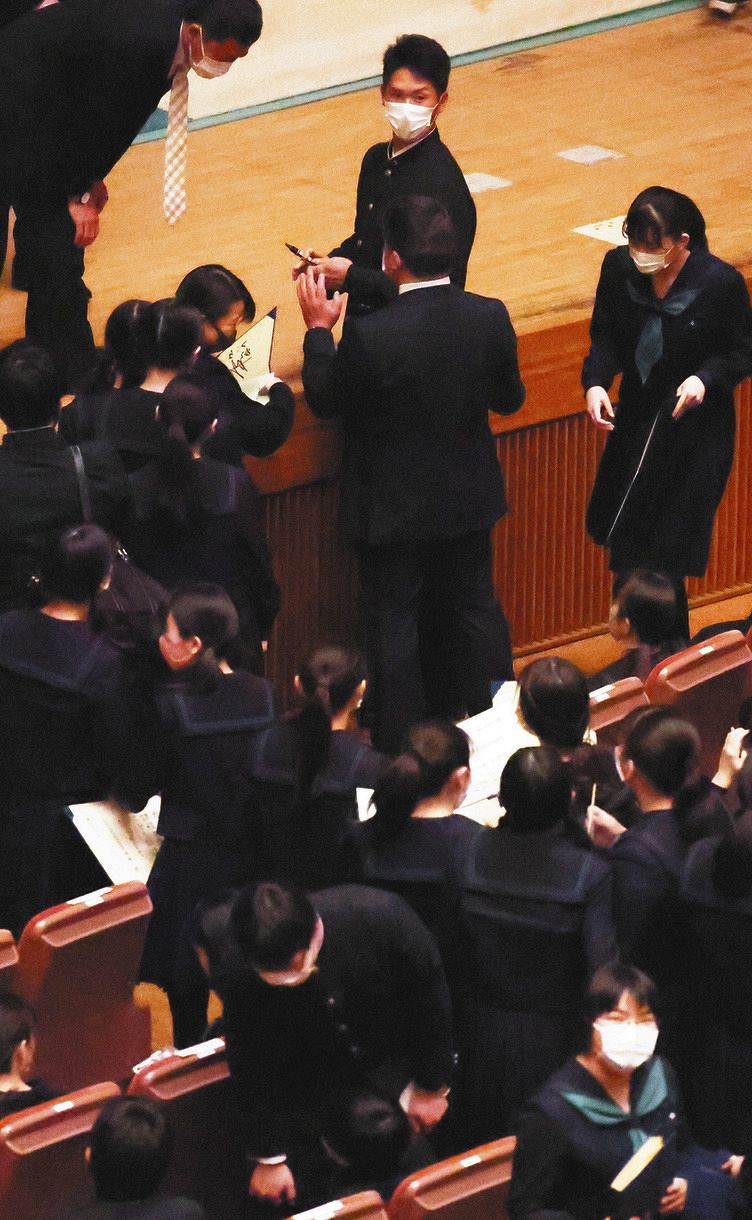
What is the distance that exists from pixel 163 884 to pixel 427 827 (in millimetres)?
569

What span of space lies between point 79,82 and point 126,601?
54.3 inches

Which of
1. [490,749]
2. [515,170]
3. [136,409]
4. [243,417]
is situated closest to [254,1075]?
[490,749]

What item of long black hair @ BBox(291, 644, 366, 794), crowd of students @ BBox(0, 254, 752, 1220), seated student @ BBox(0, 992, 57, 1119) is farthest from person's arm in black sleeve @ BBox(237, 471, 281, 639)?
seated student @ BBox(0, 992, 57, 1119)

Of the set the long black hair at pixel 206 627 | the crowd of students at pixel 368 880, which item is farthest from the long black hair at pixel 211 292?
the long black hair at pixel 206 627

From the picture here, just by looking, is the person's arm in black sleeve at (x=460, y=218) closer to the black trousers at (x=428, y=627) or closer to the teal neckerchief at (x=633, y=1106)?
the black trousers at (x=428, y=627)

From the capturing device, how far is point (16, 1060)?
316 cm

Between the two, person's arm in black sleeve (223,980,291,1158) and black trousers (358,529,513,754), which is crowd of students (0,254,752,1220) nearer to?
person's arm in black sleeve (223,980,291,1158)

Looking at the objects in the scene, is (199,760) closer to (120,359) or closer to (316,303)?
(120,359)

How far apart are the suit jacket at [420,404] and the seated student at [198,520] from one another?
1.20ft

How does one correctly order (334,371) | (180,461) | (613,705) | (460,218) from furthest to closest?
(460,218) < (334,371) < (180,461) < (613,705)

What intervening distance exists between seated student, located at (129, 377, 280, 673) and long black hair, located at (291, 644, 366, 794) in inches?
20.8

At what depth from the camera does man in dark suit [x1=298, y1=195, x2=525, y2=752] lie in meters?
4.45

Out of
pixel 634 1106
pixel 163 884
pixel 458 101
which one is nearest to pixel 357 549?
pixel 163 884

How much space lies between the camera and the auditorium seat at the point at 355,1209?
290 cm
